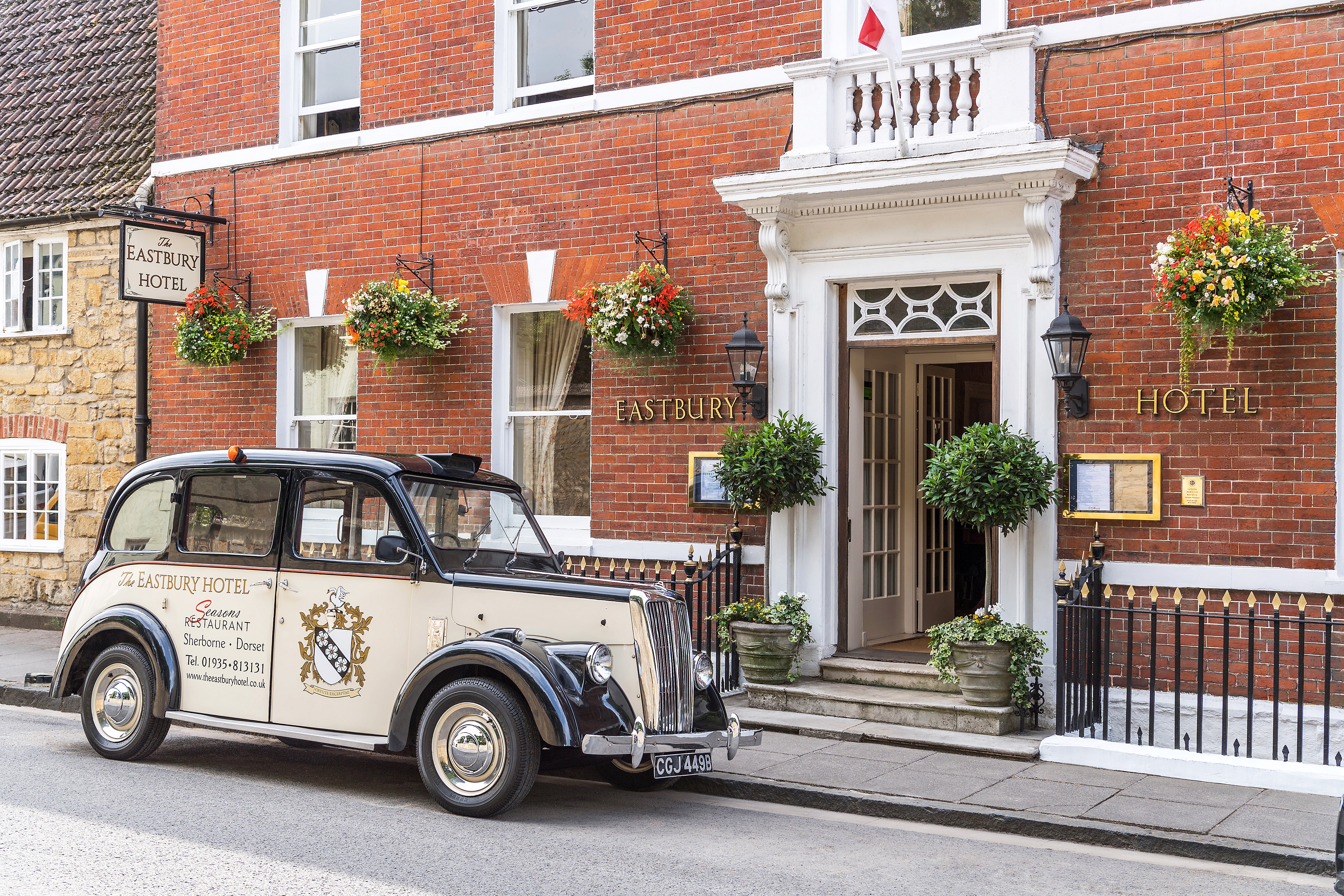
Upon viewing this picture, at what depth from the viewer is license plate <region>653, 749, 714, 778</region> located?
6734 millimetres

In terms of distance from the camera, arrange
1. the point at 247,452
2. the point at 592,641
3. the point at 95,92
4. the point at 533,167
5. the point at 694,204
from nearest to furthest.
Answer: the point at 592,641 → the point at 247,452 → the point at 694,204 → the point at 533,167 → the point at 95,92

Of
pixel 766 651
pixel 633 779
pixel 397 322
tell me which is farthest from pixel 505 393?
pixel 633 779

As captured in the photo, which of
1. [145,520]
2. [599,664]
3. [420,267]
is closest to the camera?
[599,664]

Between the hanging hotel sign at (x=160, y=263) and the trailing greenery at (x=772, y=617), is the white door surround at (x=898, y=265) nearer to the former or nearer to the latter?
the trailing greenery at (x=772, y=617)

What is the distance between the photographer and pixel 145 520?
8312mm

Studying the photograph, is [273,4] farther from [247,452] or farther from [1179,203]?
[1179,203]

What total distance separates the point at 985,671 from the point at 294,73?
8970 mm

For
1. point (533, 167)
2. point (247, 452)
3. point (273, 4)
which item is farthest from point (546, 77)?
Result: point (247, 452)

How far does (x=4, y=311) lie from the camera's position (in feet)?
48.9

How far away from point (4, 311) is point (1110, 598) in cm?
1234

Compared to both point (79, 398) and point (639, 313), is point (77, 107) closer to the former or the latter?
point (79, 398)

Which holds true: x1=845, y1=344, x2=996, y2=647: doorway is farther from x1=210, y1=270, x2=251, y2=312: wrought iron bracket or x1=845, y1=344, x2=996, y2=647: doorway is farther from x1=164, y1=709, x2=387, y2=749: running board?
x1=210, y1=270, x2=251, y2=312: wrought iron bracket

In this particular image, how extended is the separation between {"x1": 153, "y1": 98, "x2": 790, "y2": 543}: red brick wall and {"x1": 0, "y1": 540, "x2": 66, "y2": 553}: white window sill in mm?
1876

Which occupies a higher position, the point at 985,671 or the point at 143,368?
the point at 143,368
